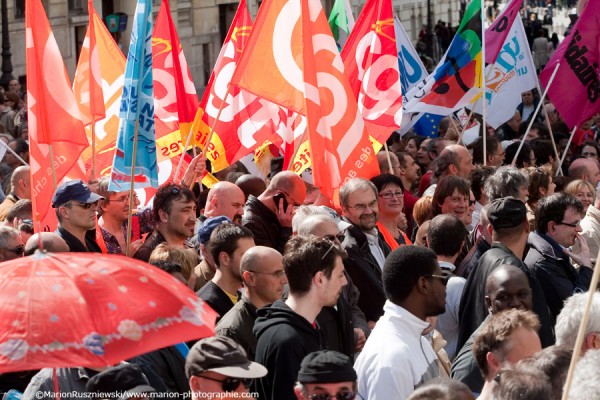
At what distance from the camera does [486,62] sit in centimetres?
1310

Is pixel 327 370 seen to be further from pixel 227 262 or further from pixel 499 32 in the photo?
pixel 499 32

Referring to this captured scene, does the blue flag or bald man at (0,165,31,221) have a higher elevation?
the blue flag

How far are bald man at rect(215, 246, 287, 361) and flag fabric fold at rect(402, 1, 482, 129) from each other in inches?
245

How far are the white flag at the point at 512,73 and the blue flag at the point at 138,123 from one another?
5144 mm

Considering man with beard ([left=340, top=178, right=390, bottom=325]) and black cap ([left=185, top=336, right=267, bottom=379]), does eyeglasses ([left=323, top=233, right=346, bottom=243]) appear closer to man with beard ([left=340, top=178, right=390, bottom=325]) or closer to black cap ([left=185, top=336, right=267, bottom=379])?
man with beard ([left=340, top=178, right=390, bottom=325])

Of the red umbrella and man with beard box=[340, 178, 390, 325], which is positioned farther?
man with beard box=[340, 178, 390, 325]

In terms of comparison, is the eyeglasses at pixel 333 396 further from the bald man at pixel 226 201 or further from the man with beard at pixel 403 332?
the bald man at pixel 226 201

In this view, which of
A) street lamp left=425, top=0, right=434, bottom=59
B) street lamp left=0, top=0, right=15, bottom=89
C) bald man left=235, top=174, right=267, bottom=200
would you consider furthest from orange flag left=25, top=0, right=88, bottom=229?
street lamp left=425, top=0, right=434, bottom=59

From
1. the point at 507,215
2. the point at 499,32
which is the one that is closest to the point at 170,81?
the point at 499,32

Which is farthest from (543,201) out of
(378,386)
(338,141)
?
(378,386)

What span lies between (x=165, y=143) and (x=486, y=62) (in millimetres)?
3809

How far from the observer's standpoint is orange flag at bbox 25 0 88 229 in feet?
28.7

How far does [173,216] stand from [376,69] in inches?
127

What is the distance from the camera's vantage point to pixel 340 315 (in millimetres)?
6320
